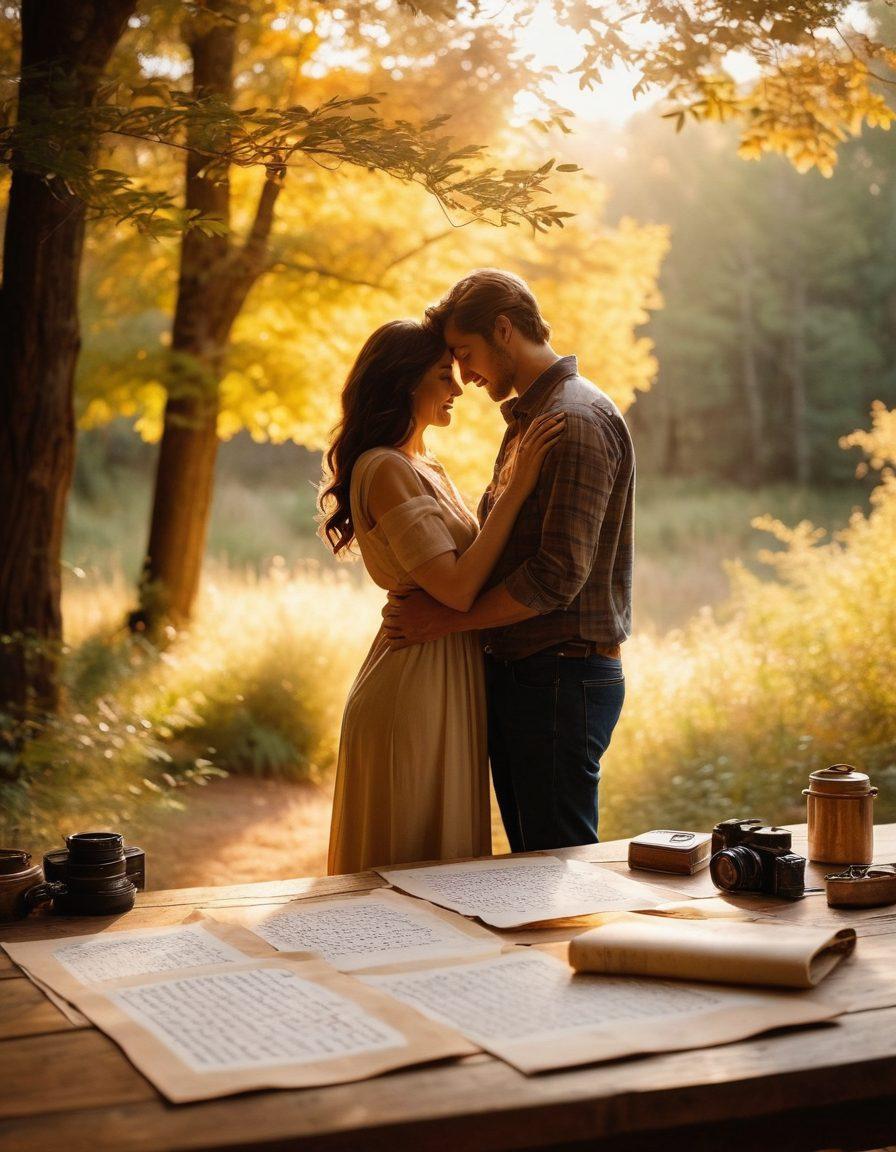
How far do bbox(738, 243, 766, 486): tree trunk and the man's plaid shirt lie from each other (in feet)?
86.2

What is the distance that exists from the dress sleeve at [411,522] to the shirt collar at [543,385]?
0.32m

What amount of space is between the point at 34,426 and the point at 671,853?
386cm

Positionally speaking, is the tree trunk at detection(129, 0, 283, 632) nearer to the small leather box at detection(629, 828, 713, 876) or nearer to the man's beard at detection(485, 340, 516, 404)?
the man's beard at detection(485, 340, 516, 404)

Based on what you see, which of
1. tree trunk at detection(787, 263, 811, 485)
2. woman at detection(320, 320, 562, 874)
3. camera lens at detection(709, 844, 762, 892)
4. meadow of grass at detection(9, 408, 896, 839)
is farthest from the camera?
tree trunk at detection(787, 263, 811, 485)

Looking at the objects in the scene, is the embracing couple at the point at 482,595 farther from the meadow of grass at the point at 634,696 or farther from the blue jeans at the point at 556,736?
the meadow of grass at the point at 634,696

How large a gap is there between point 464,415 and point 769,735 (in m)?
3.09

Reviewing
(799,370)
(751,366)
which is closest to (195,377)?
(799,370)

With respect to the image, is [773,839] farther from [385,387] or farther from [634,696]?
[634,696]

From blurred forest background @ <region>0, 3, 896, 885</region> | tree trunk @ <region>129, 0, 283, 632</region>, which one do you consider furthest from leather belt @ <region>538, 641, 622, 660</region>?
tree trunk @ <region>129, 0, 283, 632</region>

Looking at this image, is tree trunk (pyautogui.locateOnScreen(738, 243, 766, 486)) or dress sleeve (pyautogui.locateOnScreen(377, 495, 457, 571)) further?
tree trunk (pyautogui.locateOnScreen(738, 243, 766, 486))

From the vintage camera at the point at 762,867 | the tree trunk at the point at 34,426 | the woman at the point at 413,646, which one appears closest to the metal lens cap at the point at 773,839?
the vintage camera at the point at 762,867

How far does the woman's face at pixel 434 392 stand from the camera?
335cm

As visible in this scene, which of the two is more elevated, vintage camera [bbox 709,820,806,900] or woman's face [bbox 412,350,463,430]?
woman's face [bbox 412,350,463,430]

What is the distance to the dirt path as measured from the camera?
6.20m
